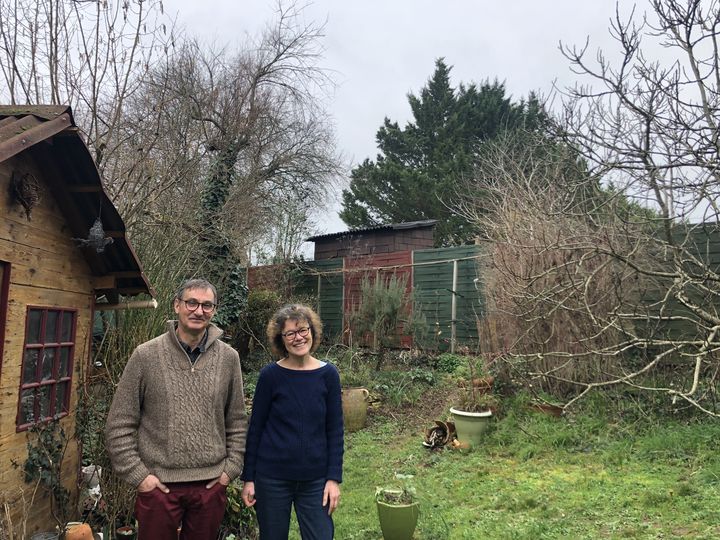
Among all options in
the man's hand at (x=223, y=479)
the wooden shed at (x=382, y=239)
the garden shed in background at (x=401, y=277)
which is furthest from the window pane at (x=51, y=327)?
the wooden shed at (x=382, y=239)

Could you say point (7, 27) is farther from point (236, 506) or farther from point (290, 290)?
point (290, 290)

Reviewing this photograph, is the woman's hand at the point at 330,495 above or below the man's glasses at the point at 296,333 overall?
below

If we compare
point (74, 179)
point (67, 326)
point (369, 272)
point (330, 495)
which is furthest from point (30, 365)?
point (369, 272)

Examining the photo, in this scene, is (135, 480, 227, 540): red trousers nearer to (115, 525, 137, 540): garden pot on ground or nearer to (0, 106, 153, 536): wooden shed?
(0, 106, 153, 536): wooden shed

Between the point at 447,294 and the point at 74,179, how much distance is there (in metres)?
7.94

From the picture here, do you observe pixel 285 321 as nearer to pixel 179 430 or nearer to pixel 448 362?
pixel 179 430

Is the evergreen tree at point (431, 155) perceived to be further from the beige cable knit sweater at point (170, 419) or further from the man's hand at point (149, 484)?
the man's hand at point (149, 484)

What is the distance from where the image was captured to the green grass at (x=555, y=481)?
3826 millimetres

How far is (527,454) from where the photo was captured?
556 centimetres

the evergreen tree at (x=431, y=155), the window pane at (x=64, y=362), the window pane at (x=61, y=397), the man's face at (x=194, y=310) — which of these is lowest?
the window pane at (x=61, y=397)

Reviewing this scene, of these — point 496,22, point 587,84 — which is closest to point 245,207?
point 496,22

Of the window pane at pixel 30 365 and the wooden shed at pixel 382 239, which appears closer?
the window pane at pixel 30 365

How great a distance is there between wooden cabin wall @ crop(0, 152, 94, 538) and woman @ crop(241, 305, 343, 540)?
1455 mm

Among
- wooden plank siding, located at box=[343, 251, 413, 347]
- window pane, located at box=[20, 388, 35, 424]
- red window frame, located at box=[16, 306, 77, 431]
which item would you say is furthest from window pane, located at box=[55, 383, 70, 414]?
wooden plank siding, located at box=[343, 251, 413, 347]
